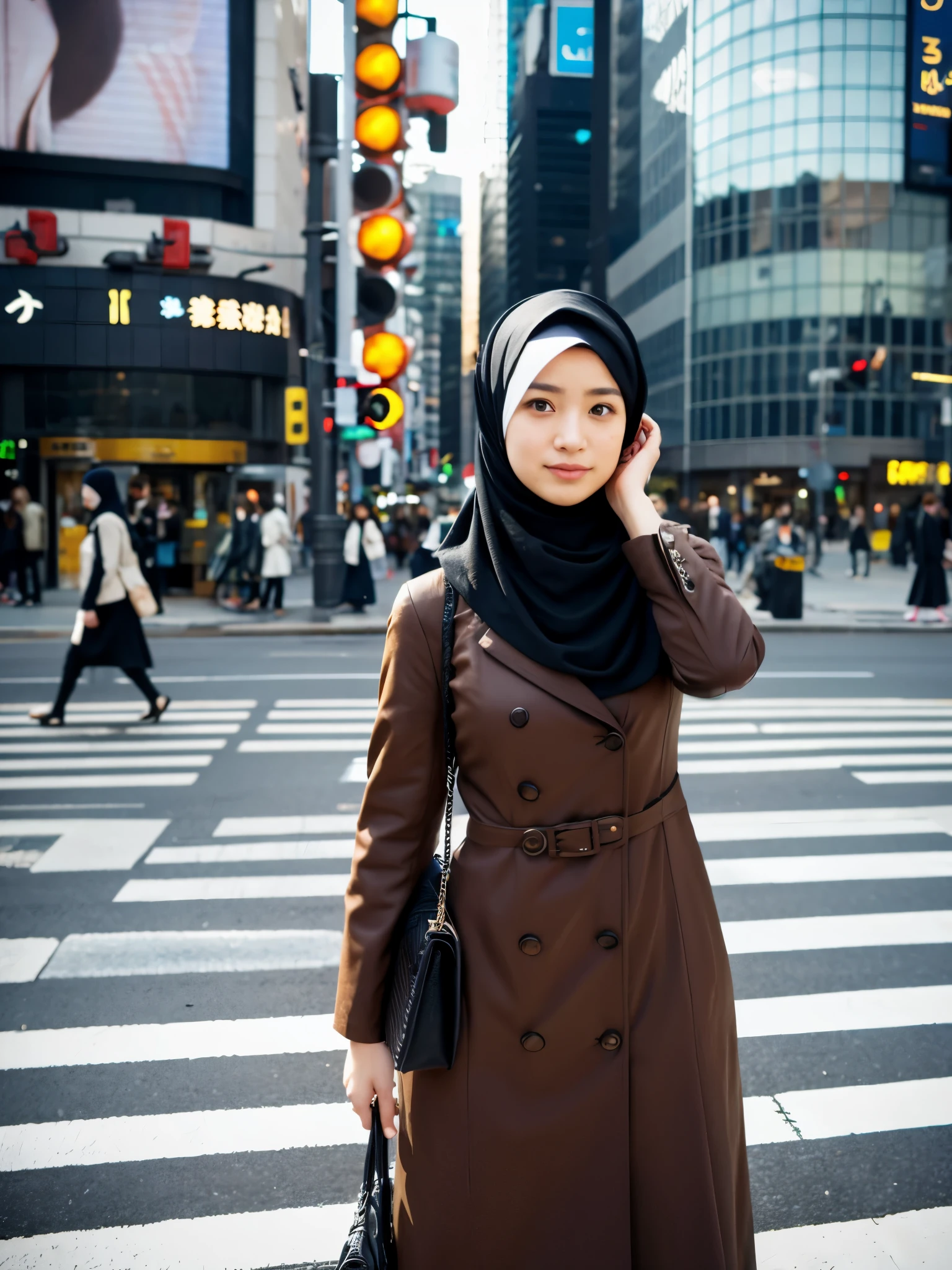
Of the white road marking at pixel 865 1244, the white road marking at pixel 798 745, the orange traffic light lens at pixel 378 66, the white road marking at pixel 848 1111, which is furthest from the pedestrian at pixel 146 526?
the white road marking at pixel 865 1244

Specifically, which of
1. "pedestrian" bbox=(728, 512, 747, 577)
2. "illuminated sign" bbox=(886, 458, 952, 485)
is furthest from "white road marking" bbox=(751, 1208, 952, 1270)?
"illuminated sign" bbox=(886, 458, 952, 485)

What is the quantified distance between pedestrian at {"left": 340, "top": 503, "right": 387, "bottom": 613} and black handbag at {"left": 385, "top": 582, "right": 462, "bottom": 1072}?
17.6 meters

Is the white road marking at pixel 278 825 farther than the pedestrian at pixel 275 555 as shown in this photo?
No

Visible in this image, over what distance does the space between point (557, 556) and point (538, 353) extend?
0.34 m

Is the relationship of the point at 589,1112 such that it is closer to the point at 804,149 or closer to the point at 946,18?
the point at 946,18

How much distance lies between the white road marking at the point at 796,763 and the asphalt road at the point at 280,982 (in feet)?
0.13

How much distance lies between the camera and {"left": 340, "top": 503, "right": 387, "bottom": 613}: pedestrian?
19.6 metres

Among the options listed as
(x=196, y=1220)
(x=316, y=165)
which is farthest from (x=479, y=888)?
(x=316, y=165)

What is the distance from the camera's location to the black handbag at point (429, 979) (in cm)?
195

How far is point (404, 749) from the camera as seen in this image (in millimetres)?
2080

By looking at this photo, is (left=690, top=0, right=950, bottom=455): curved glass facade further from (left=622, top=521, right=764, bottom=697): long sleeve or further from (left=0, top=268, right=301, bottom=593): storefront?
(left=622, top=521, right=764, bottom=697): long sleeve

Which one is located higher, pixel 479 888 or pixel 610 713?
pixel 610 713

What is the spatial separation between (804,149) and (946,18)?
1962cm

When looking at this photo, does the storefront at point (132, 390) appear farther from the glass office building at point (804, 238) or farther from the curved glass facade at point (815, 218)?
the curved glass facade at point (815, 218)
